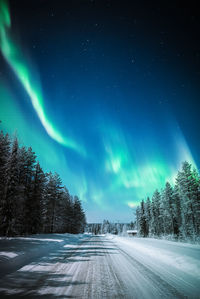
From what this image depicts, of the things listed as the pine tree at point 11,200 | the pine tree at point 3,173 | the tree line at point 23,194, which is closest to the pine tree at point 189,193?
the tree line at point 23,194

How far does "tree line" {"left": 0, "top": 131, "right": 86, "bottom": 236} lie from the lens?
2153cm

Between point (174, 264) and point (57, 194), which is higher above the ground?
point (57, 194)

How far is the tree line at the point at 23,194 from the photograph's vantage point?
21531 millimetres

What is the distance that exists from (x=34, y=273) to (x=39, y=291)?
1.85 m

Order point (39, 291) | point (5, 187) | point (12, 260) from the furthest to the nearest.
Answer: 1. point (5, 187)
2. point (12, 260)
3. point (39, 291)

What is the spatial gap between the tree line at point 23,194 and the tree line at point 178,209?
83.7 feet

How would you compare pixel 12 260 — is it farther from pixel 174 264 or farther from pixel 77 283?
pixel 174 264

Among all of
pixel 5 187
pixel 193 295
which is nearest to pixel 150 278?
pixel 193 295

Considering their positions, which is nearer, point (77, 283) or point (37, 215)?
point (77, 283)

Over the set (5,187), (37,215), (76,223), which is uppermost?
(5,187)

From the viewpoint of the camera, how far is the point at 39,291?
3797 mm

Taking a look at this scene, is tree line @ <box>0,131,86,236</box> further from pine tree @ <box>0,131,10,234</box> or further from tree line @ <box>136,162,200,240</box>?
tree line @ <box>136,162,200,240</box>

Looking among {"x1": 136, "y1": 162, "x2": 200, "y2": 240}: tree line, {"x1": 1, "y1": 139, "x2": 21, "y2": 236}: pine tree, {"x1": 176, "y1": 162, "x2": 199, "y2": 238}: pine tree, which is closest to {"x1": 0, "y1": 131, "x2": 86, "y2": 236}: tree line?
{"x1": 1, "y1": 139, "x2": 21, "y2": 236}: pine tree

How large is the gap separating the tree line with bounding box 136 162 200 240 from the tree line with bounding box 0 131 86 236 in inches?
1004
